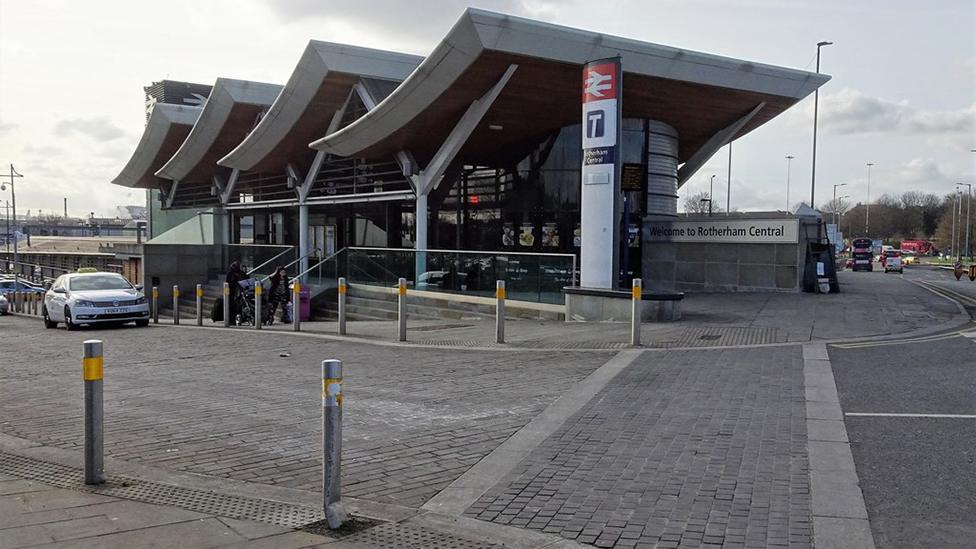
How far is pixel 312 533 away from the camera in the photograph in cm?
464

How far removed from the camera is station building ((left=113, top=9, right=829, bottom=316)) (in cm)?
2067

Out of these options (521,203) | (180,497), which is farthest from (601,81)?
(180,497)

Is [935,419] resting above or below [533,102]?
below

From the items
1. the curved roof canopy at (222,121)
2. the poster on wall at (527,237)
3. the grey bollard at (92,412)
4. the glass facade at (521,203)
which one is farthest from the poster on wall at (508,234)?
the grey bollard at (92,412)

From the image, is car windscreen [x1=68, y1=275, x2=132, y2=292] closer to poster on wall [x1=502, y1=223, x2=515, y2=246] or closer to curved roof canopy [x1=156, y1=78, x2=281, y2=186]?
poster on wall [x1=502, y1=223, x2=515, y2=246]

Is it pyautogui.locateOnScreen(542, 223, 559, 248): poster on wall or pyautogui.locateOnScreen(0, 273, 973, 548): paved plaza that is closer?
pyautogui.locateOnScreen(0, 273, 973, 548): paved plaza

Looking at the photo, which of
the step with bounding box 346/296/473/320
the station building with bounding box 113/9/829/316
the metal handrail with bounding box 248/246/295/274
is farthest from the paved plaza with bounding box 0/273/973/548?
the metal handrail with bounding box 248/246/295/274

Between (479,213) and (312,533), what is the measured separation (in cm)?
2401

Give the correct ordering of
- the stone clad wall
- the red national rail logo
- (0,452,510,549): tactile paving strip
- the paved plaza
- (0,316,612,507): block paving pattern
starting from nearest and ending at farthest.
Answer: (0,452,510,549): tactile paving strip
the paved plaza
(0,316,612,507): block paving pattern
the red national rail logo
the stone clad wall

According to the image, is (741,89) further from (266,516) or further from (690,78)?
(266,516)

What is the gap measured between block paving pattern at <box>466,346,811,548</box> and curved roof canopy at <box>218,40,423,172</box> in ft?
65.8

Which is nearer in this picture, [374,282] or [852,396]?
[852,396]

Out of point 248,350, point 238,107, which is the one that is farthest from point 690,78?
point 238,107

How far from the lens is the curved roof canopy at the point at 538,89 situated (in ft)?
63.8
